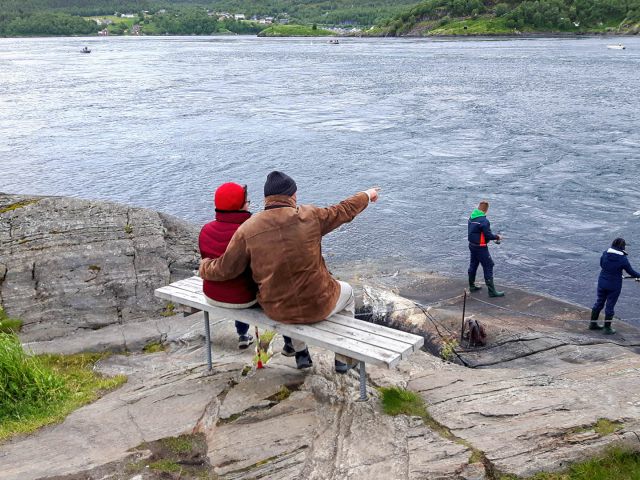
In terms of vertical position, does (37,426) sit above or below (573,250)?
above

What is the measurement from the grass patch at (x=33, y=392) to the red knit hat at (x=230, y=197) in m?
2.40

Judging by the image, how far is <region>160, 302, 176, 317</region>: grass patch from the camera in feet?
33.1

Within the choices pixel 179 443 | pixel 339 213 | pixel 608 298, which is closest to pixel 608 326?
pixel 608 298

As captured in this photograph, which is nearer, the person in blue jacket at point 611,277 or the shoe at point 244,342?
the shoe at point 244,342

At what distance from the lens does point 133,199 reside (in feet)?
68.8

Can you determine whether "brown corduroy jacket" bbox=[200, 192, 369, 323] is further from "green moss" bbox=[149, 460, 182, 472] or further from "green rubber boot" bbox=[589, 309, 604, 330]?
"green rubber boot" bbox=[589, 309, 604, 330]

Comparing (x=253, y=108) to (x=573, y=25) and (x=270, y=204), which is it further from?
(x=573, y=25)

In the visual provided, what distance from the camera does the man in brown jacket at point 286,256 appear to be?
591 cm

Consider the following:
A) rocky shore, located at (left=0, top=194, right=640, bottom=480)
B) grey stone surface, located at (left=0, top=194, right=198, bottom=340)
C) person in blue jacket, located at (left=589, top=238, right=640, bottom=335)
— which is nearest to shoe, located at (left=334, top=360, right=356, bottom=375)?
rocky shore, located at (left=0, top=194, right=640, bottom=480)

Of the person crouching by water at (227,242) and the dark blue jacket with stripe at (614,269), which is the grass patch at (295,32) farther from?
the person crouching by water at (227,242)

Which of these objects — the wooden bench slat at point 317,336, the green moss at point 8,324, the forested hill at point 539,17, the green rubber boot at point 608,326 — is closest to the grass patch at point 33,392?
the wooden bench slat at point 317,336

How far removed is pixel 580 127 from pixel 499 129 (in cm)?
352

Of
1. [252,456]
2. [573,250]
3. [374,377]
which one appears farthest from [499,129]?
[252,456]

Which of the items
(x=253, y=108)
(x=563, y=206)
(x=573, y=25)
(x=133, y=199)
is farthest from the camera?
(x=573, y=25)
